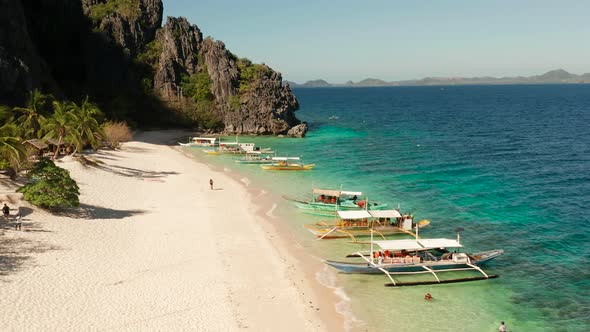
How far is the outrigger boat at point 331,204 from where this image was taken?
4153 centimetres

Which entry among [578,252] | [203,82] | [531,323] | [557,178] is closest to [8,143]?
[531,323]

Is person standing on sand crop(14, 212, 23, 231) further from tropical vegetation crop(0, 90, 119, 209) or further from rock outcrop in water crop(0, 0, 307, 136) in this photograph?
rock outcrop in water crop(0, 0, 307, 136)

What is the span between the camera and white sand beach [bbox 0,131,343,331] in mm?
20469

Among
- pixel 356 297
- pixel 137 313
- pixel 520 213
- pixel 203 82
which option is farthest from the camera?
pixel 203 82

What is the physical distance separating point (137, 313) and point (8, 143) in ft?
60.3

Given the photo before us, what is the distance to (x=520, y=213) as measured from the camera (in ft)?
136

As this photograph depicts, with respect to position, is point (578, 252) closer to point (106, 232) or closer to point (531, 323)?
point (531, 323)

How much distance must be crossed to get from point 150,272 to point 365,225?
59.5 feet

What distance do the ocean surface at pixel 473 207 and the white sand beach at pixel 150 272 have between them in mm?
3223

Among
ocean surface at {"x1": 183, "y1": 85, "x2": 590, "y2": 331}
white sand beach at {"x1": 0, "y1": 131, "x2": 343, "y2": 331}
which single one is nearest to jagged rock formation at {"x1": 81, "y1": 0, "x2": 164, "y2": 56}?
ocean surface at {"x1": 183, "y1": 85, "x2": 590, "y2": 331}

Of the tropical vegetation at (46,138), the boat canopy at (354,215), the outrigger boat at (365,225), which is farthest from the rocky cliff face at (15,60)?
the boat canopy at (354,215)

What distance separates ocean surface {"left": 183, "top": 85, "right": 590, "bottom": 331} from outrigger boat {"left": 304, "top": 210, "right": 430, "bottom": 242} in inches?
52.3

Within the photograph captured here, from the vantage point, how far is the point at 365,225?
3697 centimetres

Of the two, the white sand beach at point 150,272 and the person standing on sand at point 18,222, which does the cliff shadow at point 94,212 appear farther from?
the person standing on sand at point 18,222
